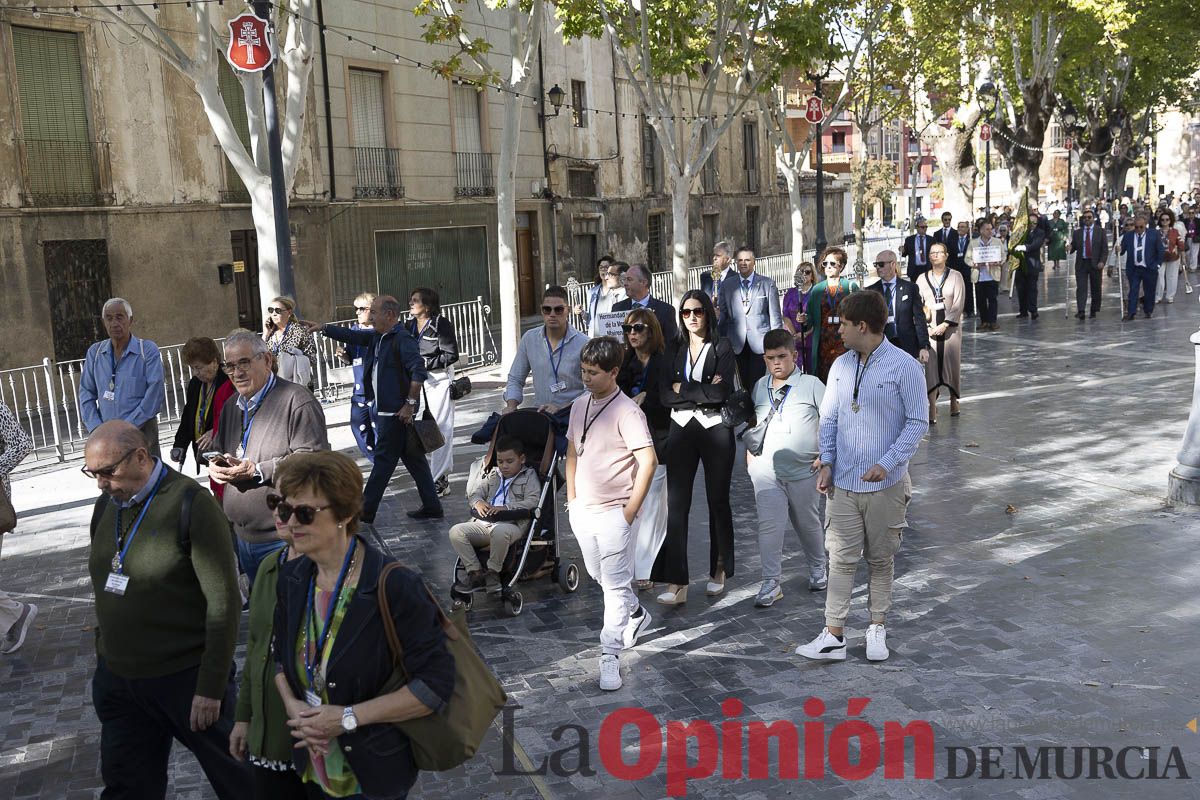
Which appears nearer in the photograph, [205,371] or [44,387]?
[205,371]

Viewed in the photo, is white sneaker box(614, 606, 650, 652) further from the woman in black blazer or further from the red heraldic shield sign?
the red heraldic shield sign

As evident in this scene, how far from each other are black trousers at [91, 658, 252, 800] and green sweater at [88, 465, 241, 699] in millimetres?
59

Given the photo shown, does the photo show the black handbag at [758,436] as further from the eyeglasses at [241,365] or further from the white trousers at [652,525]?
the eyeglasses at [241,365]

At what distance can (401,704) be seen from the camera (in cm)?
315

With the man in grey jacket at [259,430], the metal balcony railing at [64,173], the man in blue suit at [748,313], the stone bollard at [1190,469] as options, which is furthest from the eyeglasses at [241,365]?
the metal balcony railing at [64,173]

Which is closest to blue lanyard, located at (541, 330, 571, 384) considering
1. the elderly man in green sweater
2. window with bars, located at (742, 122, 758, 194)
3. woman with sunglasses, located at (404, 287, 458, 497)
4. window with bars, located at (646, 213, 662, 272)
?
woman with sunglasses, located at (404, 287, 458, 497)

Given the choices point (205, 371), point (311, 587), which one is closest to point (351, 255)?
point (205, 371)

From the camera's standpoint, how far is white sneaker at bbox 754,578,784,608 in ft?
22.5

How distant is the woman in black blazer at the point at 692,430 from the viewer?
22.2 feet

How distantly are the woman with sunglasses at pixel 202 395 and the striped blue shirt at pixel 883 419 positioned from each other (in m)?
3.47

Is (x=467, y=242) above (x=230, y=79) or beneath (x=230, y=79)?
beneath

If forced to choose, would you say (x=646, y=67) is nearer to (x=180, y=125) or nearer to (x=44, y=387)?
(x=180, y=125)

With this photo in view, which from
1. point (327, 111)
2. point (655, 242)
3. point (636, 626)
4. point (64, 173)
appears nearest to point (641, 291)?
point (636, 626)

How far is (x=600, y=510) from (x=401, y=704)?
2648 mm
